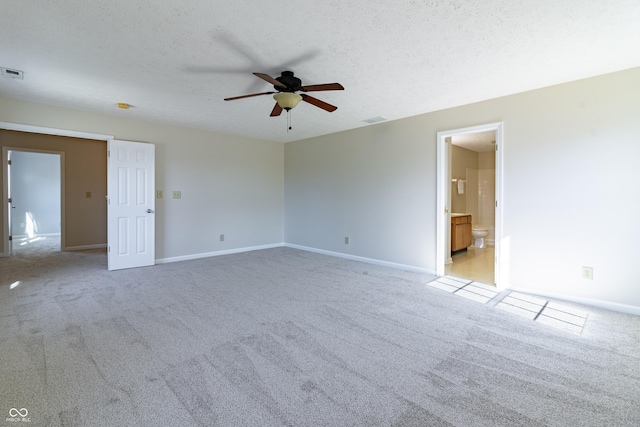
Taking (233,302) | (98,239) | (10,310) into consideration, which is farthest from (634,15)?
(98,239)

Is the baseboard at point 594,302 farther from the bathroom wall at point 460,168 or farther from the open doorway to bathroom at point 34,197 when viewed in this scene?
the open doorway to bathroom at point 34,197

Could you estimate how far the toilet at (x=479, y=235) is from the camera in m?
7.08

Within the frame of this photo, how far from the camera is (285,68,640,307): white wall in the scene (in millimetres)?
3043

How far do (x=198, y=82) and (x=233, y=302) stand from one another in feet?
8.39

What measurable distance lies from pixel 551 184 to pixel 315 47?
3.10m

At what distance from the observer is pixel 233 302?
3.34 metres

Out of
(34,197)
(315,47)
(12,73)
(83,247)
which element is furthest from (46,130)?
(34,197)

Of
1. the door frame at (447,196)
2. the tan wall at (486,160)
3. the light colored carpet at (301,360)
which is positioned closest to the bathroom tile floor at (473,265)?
the door frame at (447,196)

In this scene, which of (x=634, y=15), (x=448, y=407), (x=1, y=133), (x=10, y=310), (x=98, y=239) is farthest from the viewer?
(x=98, y=239)

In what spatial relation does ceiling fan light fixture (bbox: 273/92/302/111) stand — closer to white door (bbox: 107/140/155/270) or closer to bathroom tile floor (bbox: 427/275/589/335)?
bathroom tile floor (bbox: 427/275/589/335)

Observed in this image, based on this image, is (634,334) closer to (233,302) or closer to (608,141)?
(608,141)

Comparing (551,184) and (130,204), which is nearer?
(551,184)

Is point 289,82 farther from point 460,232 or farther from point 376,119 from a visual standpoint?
point 460,232

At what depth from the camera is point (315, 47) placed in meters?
2.58
